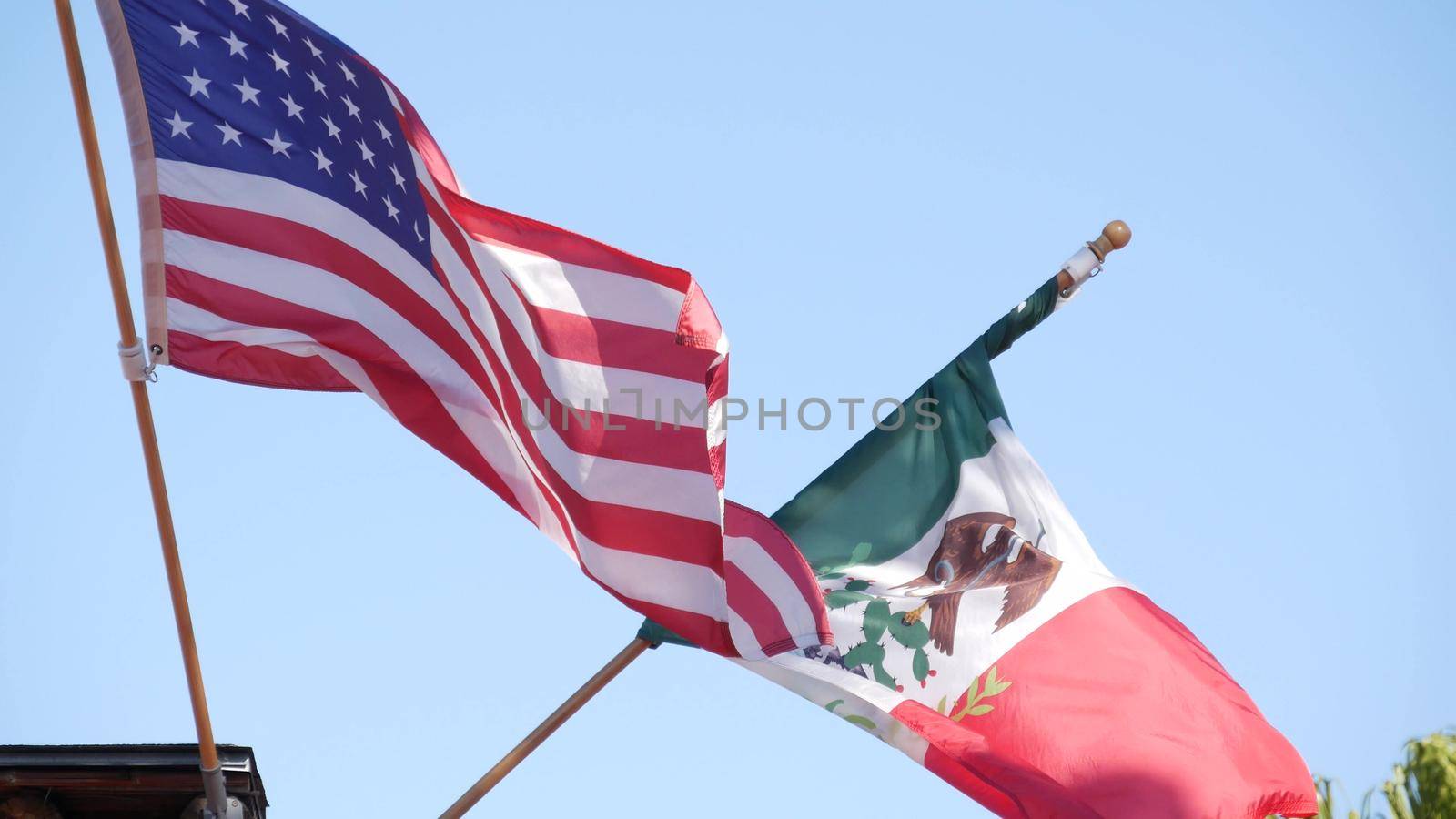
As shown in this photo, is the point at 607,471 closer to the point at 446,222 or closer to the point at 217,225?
the point at 446,222

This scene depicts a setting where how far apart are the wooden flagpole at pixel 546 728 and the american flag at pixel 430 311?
968mm

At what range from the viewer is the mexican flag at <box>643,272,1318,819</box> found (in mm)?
7734

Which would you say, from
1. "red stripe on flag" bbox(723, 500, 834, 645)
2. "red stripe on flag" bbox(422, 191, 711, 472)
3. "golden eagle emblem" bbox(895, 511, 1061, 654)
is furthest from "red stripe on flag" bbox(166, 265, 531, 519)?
"golden eagle emblem" bbox(895, 511, 1061, 654)

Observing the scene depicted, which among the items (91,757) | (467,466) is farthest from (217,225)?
(91,757)

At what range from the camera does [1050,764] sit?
321 inches

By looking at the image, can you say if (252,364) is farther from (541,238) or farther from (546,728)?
(546,728)

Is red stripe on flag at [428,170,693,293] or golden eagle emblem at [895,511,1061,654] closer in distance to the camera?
red stripe on flag at [428,170,693,293]

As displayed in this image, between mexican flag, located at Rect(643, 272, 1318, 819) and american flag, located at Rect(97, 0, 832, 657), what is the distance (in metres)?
0.87

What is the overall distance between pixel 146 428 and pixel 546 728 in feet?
8.12

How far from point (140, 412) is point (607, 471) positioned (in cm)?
202

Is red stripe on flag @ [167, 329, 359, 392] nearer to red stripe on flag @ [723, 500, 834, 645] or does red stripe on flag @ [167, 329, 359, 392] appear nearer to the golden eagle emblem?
red stripe on flag @ [723, 500, 834, 645]

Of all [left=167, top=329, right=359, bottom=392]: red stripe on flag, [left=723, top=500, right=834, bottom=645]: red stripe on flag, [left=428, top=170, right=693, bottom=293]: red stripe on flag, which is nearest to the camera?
[left=167, top=329, right=359, bottom=392]: red stripe on flag

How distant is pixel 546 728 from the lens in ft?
25.4

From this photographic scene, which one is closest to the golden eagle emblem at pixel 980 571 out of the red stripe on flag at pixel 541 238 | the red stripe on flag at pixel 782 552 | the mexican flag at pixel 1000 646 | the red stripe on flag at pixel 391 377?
the mexican flag at pixel 1000 646
